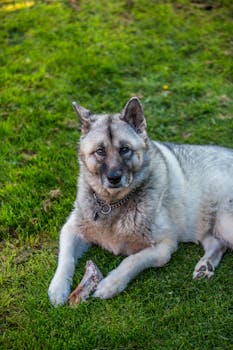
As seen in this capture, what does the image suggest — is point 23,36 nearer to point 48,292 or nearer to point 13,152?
point 13,152

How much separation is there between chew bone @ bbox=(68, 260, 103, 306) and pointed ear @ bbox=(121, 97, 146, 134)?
3.89 ft

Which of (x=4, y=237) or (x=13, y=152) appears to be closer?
(x=4, y=237)

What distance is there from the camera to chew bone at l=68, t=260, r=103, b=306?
3994 millimetres

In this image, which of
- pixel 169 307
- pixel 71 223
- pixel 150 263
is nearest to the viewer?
pixel 169 307

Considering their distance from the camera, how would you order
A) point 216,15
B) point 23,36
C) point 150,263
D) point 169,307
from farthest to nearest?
point 216,15 → point 23,36 → point 150,263 → point 169,307

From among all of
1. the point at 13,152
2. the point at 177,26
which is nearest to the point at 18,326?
the point at 13,152

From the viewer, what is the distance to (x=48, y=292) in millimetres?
4082

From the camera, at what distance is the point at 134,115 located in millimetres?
4344

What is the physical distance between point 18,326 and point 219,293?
5.10 feet

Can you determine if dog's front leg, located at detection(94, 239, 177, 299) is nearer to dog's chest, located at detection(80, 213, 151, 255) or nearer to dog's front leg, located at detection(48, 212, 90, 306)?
dog's chest, located at detection(80, 213, 151, 255)

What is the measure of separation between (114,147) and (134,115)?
1.21 ft

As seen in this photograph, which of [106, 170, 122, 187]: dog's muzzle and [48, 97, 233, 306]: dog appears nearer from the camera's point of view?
[106, 170, 122, 187]: dog's muzzle

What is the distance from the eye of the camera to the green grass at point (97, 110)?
3.79 metres

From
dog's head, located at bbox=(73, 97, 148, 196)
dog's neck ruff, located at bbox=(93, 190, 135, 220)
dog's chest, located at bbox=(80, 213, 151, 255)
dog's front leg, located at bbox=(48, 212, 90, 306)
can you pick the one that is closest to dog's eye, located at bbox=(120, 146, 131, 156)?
dog's head, located at bbox=(73, 97, 148, 196)
